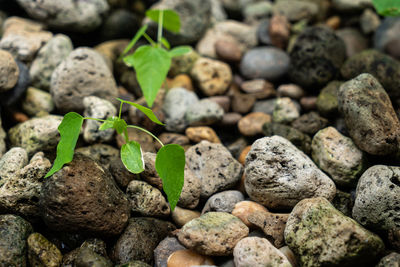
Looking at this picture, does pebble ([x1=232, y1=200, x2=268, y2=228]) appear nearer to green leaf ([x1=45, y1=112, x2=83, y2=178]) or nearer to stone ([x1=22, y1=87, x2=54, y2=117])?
green leaf ([x1=45, y1=112, x2=83, y2=178])

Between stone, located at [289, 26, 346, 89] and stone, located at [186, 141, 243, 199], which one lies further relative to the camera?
stone, located at [289, 26, 346, 89]

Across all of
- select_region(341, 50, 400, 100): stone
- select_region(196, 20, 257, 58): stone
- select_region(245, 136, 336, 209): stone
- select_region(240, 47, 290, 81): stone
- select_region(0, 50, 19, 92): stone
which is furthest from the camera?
select_region(196, 20, 257, 58): stone

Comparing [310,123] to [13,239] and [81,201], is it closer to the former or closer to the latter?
[81,201]

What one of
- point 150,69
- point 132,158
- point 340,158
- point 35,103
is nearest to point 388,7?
point 340,158

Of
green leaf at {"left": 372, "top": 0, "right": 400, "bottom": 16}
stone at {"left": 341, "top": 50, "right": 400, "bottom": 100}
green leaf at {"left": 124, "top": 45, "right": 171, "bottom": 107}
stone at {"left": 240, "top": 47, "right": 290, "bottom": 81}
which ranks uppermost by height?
green leaf at {"left": 372, "top": 0, "right": 400, "bottom": 16}

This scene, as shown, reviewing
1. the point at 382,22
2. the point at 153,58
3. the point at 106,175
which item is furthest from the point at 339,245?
the point at 382,22

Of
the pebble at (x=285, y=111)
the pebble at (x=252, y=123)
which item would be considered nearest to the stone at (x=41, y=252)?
the pebble at (x=252, y=123)

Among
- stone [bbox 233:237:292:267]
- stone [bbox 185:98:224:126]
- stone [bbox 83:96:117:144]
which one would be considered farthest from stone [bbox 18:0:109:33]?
stone [bbox 233:237:292:267]
